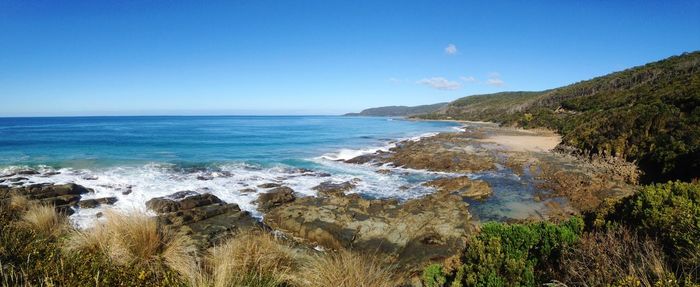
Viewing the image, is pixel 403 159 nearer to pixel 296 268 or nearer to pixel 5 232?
pixel 296 268

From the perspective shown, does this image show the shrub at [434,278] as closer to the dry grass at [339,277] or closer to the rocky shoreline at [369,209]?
the dry grass at [339,277]

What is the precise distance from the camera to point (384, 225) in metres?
A: 11.2

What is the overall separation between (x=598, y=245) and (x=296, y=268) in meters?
4.19

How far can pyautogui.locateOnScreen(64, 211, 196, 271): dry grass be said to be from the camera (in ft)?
15.0

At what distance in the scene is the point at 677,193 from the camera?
6375mm

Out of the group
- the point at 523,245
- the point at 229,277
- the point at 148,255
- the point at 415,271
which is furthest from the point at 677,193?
the point at 148,255

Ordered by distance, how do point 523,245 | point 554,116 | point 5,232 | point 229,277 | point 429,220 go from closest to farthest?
point 229,277 < point 5,232 < point 523,245 < point 429,220 < point 554,116

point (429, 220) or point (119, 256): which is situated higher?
point (119, 256)

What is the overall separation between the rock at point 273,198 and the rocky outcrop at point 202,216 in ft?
3.93

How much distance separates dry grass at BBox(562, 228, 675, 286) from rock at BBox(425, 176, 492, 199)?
11.0 meters

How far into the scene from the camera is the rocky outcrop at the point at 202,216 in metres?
10.9

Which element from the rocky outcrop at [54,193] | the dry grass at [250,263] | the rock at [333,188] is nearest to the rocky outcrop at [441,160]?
the rock at [333,188]

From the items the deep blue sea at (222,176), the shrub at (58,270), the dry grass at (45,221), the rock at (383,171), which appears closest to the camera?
the shrub at (58,270)

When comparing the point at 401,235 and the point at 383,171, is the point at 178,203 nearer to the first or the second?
the point at 401,235
